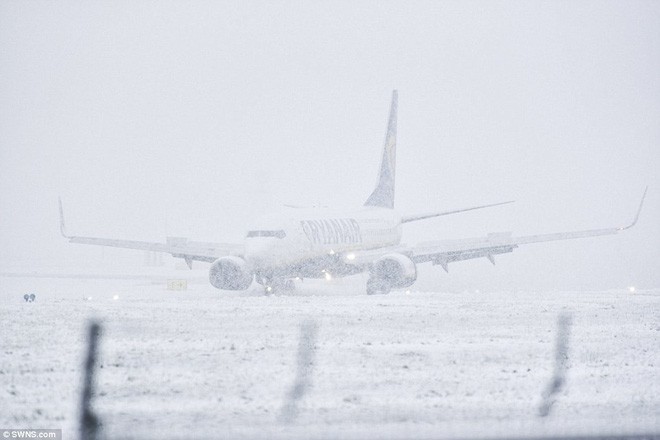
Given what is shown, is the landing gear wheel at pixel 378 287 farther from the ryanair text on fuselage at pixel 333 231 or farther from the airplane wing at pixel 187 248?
the airplane wing at pixel 187 248

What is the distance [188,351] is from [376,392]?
16.4 ft

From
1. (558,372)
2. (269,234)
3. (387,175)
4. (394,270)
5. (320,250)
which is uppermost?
(387,175)

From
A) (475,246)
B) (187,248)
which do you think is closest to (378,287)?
(475,246)

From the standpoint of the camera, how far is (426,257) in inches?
1639

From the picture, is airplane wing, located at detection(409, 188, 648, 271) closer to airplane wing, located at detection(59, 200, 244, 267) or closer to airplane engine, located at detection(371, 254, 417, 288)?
airplane engine, located at detection(371, 254, 417, 288)

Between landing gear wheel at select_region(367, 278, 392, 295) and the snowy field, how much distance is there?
12273 millimetres

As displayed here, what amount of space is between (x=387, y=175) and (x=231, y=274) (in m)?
18.4

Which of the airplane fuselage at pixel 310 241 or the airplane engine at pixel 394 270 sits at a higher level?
the airplane fuselage at pixel 310 241

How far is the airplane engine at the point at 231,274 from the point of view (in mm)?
37219

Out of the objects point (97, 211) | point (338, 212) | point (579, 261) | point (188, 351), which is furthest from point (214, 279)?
point (97, 211)

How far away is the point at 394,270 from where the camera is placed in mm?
39125

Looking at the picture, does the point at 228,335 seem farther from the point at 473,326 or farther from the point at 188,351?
the point at 473,326

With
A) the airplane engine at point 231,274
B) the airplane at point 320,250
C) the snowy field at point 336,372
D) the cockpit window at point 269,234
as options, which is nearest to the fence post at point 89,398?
the snowy field at point 336,372

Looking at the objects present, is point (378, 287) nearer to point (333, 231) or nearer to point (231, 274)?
point (333, 231)
